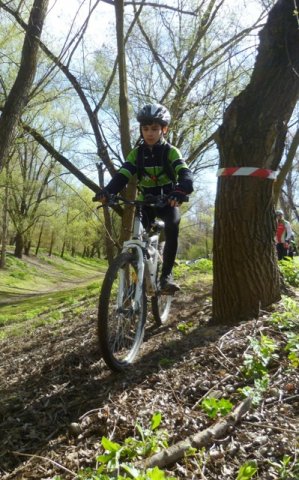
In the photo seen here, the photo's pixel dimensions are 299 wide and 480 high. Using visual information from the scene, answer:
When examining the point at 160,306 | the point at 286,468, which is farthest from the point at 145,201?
the point at 286,468

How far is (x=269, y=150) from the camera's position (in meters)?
4.10

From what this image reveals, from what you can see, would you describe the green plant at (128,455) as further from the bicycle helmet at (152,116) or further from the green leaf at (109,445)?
the bicycle helmet at (152,116)

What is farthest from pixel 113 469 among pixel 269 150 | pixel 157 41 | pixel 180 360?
pixel 157 41

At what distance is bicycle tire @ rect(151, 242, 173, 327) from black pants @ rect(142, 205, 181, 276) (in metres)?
0.24

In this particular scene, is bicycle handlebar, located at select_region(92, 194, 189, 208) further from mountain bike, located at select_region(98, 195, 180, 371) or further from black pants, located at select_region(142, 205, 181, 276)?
black pants, located at select_region(142, 205, 181, 276)

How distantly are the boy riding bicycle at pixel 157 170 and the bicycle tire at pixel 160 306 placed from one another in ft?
0.79

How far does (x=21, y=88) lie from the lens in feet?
19.9

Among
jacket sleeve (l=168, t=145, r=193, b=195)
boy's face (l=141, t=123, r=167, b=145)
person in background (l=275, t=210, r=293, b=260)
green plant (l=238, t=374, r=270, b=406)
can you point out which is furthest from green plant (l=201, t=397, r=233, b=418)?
person in background (l=275, t=210, r=293, b=260)

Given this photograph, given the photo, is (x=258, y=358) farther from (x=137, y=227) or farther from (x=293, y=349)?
(x=137, y=227)

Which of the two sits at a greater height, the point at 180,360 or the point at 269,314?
the point at 269,314

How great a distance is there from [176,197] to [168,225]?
685 millimetres

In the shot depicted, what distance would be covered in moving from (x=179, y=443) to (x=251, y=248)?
2.36 meters

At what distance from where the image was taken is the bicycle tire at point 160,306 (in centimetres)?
462

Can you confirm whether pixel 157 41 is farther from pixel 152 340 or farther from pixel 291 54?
pixel 152 340
